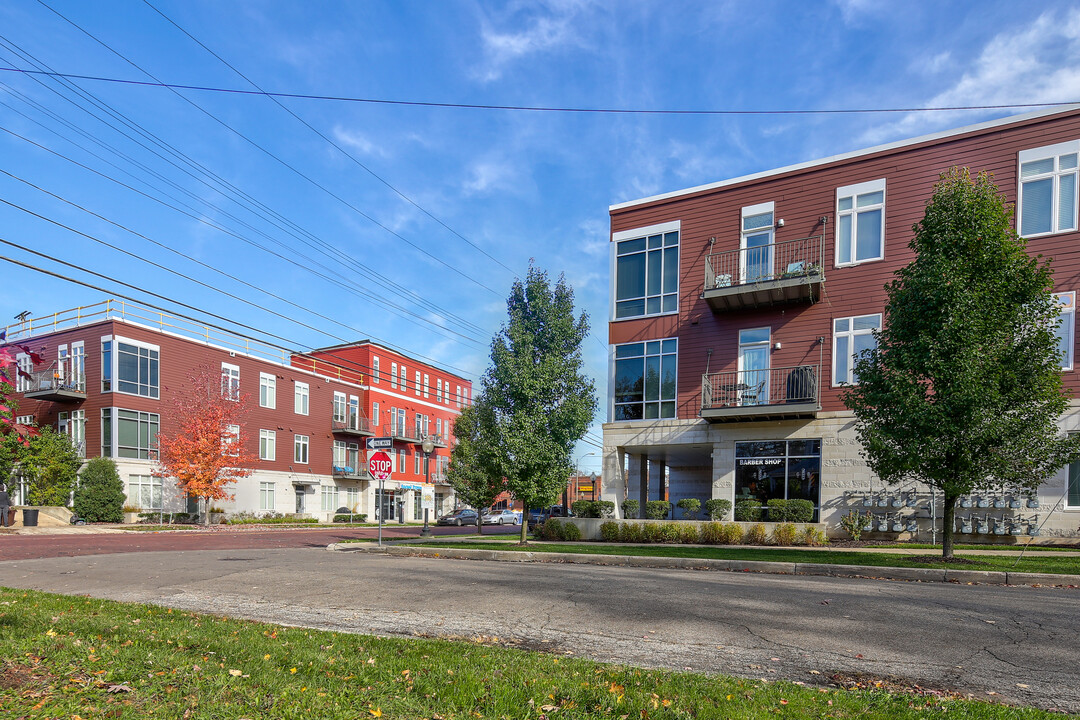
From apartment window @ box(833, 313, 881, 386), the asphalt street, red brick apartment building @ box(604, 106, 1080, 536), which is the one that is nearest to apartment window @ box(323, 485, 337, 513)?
red brick apartment building @ box(604, 106, 1080, 536)

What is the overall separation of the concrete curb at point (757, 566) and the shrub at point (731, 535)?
602 cm

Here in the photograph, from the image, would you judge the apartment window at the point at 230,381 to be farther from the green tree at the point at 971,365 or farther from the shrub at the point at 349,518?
the green tree at the point at 971,365

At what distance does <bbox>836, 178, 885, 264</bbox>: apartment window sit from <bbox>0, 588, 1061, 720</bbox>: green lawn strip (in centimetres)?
1878

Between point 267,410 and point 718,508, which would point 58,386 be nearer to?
point 267,410

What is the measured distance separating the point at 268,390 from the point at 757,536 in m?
38.2

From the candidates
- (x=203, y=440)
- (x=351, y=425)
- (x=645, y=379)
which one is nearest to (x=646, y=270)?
(x=645, y=379)

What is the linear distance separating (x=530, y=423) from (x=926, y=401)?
33.2ft

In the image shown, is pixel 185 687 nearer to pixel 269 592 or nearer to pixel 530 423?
pixel 269 592

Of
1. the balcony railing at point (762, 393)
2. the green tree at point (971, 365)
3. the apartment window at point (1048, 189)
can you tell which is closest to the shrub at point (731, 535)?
the balcony railing at point (762, 393)

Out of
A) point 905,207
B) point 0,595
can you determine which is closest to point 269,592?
point 0,595

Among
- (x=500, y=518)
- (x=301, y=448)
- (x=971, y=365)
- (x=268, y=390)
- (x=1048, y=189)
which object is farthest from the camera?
(x=500, y=518)

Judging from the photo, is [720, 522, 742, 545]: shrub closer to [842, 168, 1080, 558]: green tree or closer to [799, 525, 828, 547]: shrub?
[799, 525, 828, 547]: shrub

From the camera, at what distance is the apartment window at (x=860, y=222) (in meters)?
21.2

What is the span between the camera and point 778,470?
21781 millimetres
